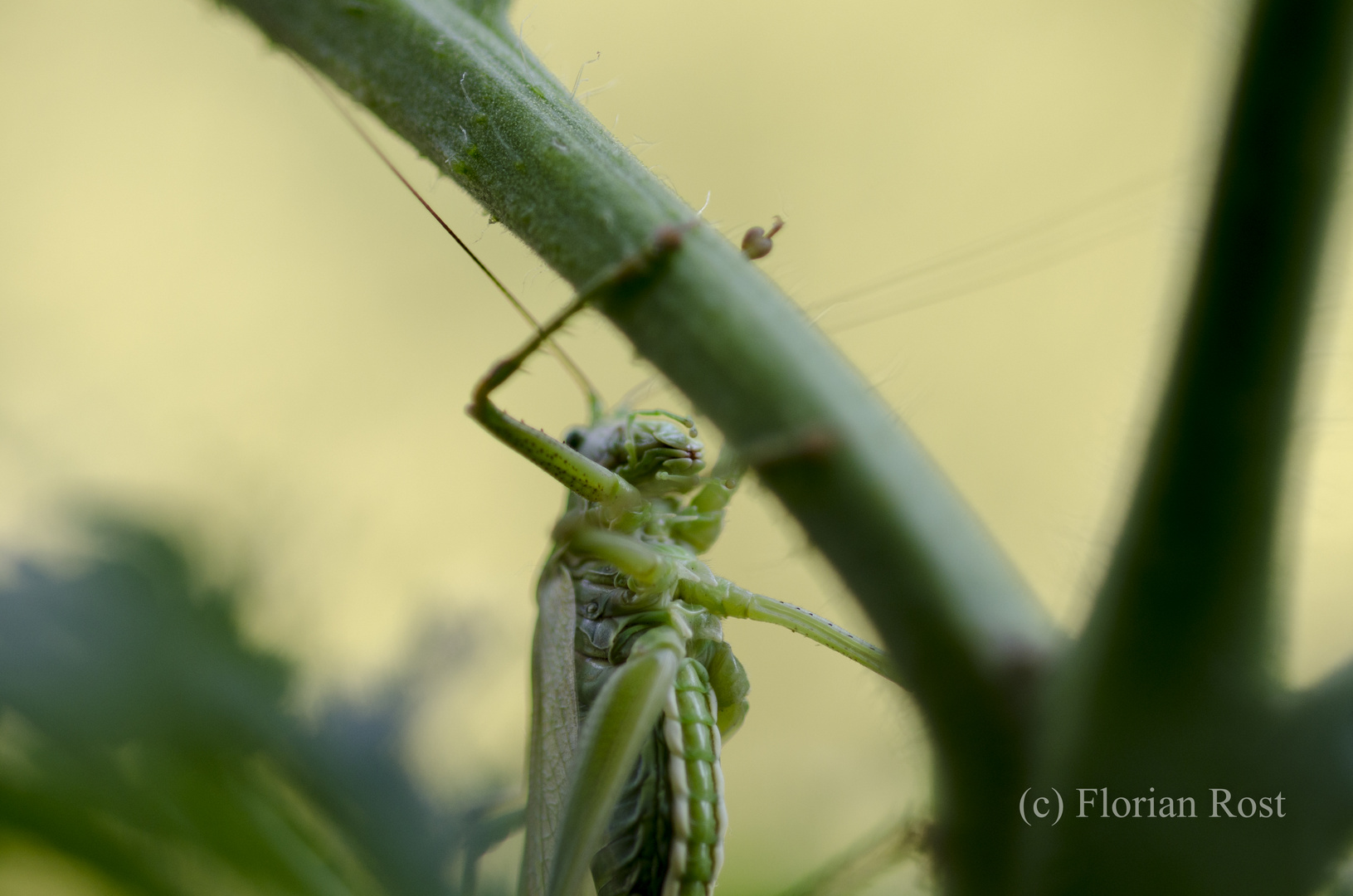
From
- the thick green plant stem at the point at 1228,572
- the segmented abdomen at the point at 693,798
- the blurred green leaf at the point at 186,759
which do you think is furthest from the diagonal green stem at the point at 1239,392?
the blurred green leaf at the point at 186,759

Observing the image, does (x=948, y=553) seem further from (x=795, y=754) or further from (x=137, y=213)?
(x=137, y=213)

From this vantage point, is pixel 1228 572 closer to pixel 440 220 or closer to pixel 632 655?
pixel 440 220

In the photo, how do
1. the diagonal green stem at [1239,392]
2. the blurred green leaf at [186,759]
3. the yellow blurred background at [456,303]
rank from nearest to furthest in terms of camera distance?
the diagonal green stem at [1239,392] → the blurred green leaf at [186,759] → the yellow blurred background at [456,303]

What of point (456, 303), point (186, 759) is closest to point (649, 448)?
point (186, 759)

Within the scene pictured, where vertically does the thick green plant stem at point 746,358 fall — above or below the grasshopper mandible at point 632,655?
above

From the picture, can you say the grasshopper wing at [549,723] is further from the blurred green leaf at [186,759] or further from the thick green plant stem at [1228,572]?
the thick green plant stem at [1228,572]

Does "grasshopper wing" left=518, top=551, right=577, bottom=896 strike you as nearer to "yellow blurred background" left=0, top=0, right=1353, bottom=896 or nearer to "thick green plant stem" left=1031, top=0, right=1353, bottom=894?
"yellow blurred background" left=0, top=0, right=1353, bottom=896

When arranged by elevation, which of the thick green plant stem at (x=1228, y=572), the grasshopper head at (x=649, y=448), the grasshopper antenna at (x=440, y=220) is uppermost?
the grasshopper antenna at (x=440, y=220)
